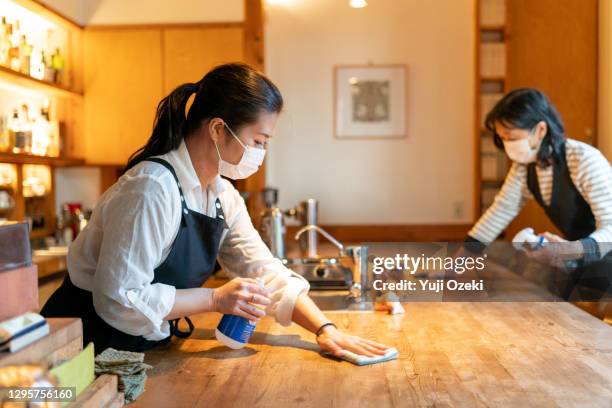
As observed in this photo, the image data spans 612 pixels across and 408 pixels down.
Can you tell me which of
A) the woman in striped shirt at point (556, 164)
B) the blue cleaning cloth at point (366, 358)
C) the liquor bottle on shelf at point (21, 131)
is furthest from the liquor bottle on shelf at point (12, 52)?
the blue cleaning cloth at point (366, 358)

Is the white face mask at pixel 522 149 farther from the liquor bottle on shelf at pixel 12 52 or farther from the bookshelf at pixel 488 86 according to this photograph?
the bookshelf at pixel 488 86

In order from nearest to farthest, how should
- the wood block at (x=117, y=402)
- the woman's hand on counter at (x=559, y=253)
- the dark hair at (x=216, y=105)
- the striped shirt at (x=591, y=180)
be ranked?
the wood block at (x=117, y=402) < the dark hair at (x=216, y=105) < the woman's hand on counter at (x=559, y=253) < the striped shirt at (x=591, y=180)

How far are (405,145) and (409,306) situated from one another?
13.0ft

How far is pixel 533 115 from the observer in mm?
2457

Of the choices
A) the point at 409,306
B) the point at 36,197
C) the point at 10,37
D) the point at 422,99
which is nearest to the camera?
the point at 409,306

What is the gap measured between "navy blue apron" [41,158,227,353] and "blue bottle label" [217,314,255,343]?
0.64ft

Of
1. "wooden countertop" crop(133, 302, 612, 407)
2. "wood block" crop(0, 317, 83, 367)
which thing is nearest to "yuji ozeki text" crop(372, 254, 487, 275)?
"wooden countertop" crop(133, 302, 612, 407)

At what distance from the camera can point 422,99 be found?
5.81 meters

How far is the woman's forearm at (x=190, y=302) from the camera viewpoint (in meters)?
1.42

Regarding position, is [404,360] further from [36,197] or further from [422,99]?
[422,99]

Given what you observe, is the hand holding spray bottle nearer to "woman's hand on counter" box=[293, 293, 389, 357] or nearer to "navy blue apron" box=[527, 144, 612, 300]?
Answer: "woman's hand on counter" box=[293, 293, 389, 357]

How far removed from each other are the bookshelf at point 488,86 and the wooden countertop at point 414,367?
3724 mm

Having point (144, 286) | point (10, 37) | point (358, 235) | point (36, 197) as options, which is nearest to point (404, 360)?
point (144, 286)

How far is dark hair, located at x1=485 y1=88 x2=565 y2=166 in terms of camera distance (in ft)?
8.04
